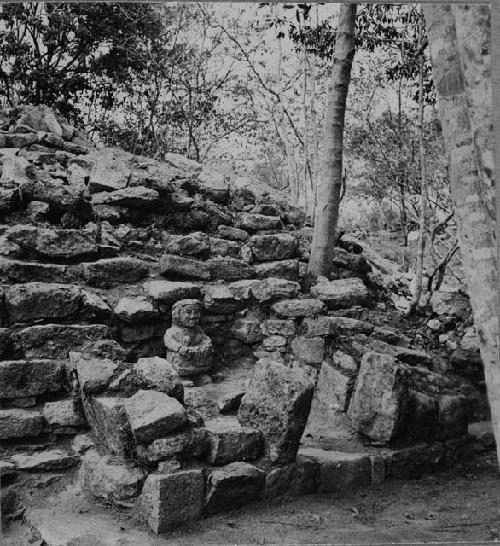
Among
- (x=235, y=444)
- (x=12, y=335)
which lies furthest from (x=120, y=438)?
(x=12, y=335)

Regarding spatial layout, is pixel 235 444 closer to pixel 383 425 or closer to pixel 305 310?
pixel 383 425

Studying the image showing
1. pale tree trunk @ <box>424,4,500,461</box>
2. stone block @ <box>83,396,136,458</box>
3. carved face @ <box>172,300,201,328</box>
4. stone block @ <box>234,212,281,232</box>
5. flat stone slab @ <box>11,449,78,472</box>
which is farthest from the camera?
stone block @ <box>234,212,281,232</box>

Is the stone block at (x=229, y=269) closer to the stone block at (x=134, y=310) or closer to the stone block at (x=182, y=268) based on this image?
the stone block at (x=182, y=268)

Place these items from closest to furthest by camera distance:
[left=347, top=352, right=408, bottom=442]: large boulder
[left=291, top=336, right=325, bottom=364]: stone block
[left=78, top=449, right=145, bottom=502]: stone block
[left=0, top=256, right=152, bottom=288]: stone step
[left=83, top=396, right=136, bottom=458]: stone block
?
[left=78, top=449, right=145, bottom=502]: stone block → [left=83, top=396, right=136, bottom=458]: stone block → [left=347, top=352, right=408, bottom=442]: large boulder → [left=0, top=256, right=152, bottom=288]: stone step → [left=291, top=336, right=325, bottom=364]: stone block

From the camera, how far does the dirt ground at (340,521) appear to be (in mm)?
3289

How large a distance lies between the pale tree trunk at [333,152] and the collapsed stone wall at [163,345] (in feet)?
0.82

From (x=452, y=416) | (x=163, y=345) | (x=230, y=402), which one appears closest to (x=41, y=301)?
(x=163, y=345)

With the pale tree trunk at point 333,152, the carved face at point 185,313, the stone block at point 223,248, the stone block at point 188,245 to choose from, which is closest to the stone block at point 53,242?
the stone block at point 188,245

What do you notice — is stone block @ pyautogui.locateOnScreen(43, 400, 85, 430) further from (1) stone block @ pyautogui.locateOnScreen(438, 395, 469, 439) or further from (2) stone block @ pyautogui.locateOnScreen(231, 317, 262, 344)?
(1) stone block @ pyautogui.locateOnScreen(438, 395, 469, 439)

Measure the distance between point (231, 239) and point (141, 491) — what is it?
3.56m

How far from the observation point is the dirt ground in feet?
10.8

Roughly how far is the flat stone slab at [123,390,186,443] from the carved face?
126 cm

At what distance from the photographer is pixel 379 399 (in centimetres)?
424

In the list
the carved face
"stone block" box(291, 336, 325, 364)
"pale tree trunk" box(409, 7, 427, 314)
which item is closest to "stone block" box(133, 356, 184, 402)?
the carved face
